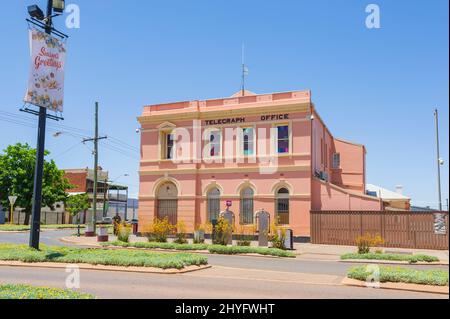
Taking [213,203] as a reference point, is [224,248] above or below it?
below

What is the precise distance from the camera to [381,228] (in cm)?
2592

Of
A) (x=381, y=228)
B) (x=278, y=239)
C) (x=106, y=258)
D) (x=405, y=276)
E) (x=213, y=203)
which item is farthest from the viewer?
(x=213, y=203)

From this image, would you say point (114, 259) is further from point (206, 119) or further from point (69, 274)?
point (206, 119)

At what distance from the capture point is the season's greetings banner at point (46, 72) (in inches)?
666

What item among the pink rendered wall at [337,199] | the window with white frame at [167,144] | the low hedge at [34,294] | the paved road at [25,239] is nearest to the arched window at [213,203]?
the window with white frame at [167,144]

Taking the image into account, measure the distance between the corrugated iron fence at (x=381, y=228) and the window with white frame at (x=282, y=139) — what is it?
468 cm

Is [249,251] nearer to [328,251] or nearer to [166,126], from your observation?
[328,251]

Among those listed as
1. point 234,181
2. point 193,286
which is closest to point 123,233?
point 234,181

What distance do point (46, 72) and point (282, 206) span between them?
56.3 ft

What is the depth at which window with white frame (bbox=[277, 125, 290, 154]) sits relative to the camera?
95.8ft

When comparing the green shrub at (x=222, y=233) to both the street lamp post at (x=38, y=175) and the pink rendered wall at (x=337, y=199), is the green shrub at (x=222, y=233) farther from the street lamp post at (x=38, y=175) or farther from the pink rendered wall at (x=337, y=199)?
the street lamp post at (x=38, y=175)

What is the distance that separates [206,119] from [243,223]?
7.95m
